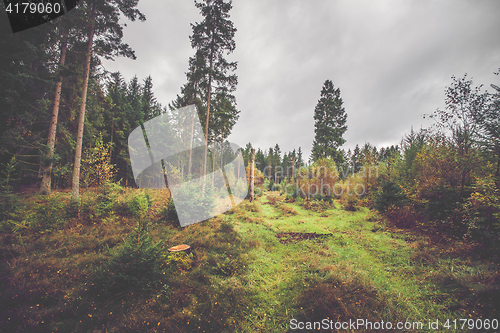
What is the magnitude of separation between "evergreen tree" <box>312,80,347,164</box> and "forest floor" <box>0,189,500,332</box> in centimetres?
1909

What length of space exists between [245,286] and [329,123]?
25.4 metres

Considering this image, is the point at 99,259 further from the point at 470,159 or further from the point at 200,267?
the point at 470,159

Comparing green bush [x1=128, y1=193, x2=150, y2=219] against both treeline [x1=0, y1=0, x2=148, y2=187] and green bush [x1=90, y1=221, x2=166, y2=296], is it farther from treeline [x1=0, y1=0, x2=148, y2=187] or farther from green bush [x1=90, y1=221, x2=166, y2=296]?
green bush [x1=90, y1=221, x2=166, y2=296]

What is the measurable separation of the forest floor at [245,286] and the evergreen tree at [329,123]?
19.1 metres

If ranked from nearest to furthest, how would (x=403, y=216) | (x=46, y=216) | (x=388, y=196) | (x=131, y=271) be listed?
(x=131, y=271) < (x=46, y=216) < (x=403, y=216) < (x=388, y=196)

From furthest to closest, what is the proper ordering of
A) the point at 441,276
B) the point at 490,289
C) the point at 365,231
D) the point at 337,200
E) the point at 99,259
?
1. the point at 337,200
2. the point at 365,231
3. the point at 99,259
4. the point at 441,276
5. the point at 490,289

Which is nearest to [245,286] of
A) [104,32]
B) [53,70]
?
[104,32]

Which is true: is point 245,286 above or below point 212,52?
below

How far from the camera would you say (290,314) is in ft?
11.3

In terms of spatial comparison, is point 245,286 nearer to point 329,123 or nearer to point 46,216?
point 46,216

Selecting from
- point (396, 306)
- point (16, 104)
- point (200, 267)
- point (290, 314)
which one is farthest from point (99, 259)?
point (16, 104)

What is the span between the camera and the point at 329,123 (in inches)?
976

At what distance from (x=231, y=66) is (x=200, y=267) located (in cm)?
1525

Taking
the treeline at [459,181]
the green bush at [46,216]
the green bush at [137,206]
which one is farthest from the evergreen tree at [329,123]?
the green bush at [46,216]
